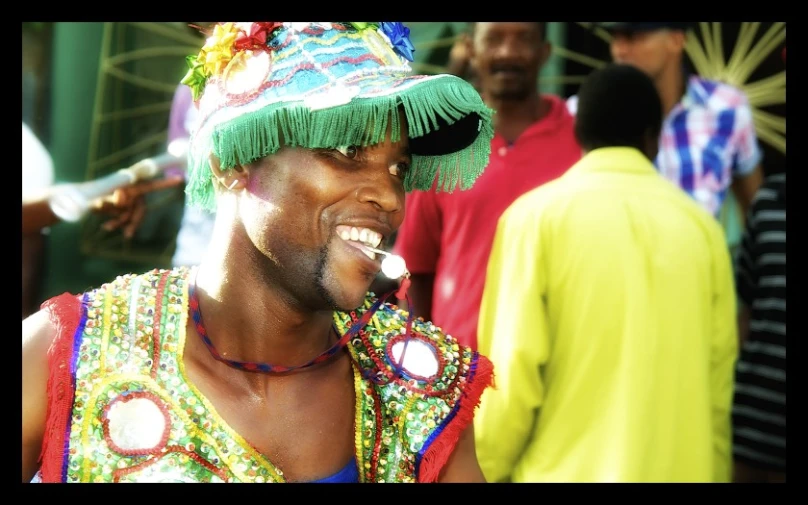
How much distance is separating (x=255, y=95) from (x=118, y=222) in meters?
1.67

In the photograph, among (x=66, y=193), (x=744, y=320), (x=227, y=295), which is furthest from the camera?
(x=744, y=320)

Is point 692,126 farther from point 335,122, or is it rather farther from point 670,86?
point 335,122

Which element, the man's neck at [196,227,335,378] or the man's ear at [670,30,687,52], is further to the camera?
the man's ear at [670,30,687,52]

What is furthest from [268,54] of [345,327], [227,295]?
[345,327]

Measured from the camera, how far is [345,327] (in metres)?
2.44

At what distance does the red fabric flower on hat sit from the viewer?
2105 mm

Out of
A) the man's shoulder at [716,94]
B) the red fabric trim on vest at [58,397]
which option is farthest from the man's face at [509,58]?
the red fabric trim on vest at [58,397]

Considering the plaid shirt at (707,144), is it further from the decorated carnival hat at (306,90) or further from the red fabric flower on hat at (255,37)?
the red fabric flower on hat at (255,37)

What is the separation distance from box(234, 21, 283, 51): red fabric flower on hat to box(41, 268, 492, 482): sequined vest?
56 centimetres

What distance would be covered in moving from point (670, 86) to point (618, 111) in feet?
3.25

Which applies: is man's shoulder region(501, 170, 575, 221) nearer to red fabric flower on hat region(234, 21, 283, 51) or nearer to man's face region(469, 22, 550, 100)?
man's face region(469, 22, 550, 100)

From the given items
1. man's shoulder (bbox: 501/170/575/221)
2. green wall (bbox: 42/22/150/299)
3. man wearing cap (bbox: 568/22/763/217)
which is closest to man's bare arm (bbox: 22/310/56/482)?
man's shoulder (bbox: 501/170/575/221)

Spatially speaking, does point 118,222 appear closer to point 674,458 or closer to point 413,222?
point 413,222

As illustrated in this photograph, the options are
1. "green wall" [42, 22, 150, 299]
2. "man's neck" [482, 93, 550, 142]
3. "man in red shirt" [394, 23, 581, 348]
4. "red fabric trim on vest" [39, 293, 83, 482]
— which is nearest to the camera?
"red fabric trim on vest" [39, 293, 83, 482]
